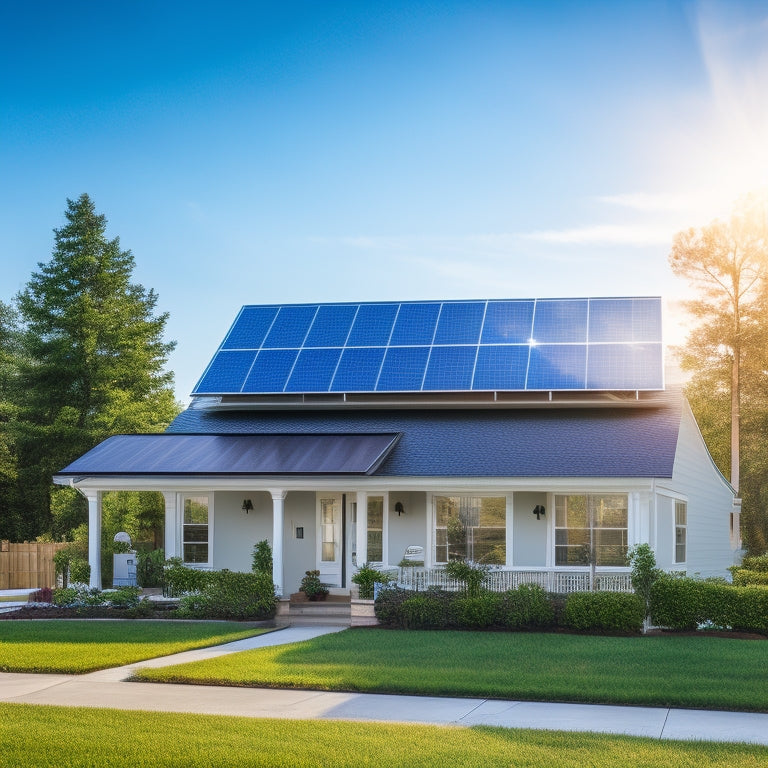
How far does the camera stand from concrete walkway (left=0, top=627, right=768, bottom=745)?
35.1ft

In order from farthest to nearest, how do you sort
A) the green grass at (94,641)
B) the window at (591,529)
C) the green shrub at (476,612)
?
the window at (591,529) → the green shrub at (476,612) → the green grass at (94,641)

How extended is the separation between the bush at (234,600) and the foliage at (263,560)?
1063 millimetres

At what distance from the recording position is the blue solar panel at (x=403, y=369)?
82.6 feet

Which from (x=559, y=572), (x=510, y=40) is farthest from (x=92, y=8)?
(x=559, y=572)

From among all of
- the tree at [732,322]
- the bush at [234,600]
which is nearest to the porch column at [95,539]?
the bush at [234,600]

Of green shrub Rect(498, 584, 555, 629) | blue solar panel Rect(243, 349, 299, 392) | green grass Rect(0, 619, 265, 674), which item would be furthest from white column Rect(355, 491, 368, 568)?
blue solar panel Rect(243, 349, 299, 392)

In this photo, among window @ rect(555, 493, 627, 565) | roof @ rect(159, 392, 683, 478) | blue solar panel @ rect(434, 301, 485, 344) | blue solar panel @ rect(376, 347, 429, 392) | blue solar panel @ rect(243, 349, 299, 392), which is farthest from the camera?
blue solar panel @ rect(434, 301, 485, 344)

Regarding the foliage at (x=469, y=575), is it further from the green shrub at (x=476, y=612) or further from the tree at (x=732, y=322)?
the tree at (x=732, y=322)

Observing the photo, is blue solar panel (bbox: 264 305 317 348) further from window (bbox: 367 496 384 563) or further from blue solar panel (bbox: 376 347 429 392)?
window (bbox: 367 496 384 563)

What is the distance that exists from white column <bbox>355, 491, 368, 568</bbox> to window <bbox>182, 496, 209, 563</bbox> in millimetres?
4545

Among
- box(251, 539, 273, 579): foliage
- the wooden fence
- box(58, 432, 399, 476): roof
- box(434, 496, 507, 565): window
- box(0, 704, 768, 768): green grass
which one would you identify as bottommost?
the wooden fence

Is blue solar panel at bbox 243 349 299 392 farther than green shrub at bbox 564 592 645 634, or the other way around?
blue solar panel at bbox 243 349 299 392

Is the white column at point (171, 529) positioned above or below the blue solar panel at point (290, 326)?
Result: below

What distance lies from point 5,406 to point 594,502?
28.3 meters
